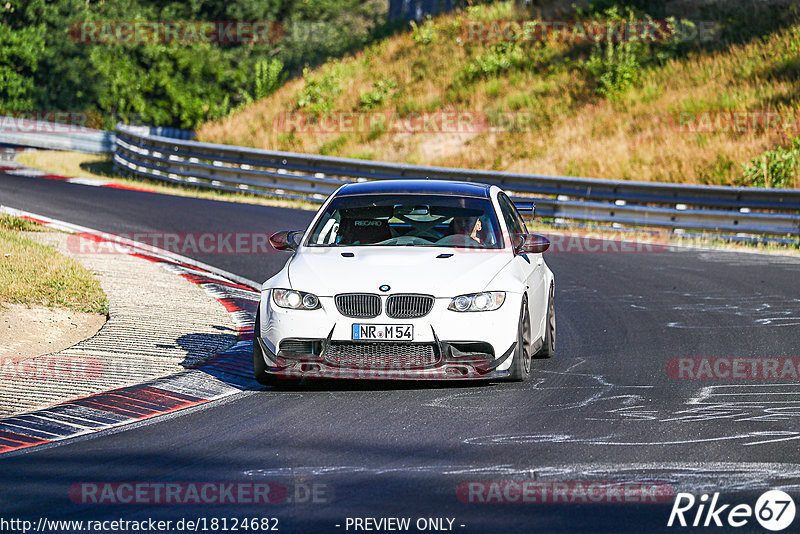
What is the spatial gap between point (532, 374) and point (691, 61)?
24979 mm

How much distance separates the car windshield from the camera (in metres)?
9.80

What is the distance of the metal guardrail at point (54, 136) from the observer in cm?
4031

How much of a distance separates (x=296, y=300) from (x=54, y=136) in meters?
35.6

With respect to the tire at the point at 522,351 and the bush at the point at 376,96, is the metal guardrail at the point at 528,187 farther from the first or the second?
the tire at the point at 522,351

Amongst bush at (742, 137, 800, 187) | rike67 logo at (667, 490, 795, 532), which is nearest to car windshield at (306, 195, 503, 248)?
rike67 logo at (667, 490, 795, 532)

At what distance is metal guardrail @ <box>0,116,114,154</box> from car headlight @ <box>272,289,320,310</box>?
3205cm

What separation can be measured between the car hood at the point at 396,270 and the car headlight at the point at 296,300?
0.15 ft

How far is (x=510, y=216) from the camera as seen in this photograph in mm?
10562

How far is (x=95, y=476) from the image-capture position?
6.39m

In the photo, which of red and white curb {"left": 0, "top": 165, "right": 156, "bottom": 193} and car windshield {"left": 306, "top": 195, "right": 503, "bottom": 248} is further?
red and white curb {"left": 0, "top": 165, "right": 156, "bottom": 193}

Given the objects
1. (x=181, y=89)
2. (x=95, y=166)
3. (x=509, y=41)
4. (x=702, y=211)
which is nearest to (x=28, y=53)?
(x=181, y=89)

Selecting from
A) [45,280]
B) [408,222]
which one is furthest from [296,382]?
[45,280]

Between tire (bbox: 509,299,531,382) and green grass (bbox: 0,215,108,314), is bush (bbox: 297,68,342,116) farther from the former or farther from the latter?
tire (bbox: 509,299,531,382)

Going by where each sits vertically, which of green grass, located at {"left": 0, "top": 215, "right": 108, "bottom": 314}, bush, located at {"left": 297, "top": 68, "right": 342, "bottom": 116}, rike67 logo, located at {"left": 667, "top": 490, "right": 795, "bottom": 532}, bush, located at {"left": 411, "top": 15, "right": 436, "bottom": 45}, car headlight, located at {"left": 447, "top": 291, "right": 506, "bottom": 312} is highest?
bush, located at {"left": 411, "top": 15, "right": 436, "bottom": 45}
